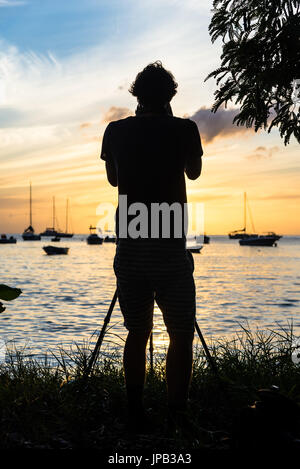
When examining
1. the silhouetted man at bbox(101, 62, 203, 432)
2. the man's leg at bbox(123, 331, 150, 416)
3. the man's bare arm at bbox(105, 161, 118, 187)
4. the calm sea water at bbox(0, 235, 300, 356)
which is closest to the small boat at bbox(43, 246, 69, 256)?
the calm sea water at bbox(0, 235, 300, 356)

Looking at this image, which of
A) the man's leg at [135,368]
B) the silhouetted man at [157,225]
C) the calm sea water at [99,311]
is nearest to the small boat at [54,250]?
the calm sea water at [99,311]

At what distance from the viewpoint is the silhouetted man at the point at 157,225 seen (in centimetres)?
292

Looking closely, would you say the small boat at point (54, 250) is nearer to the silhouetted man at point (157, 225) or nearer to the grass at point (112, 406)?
the grass at point (112, 406)

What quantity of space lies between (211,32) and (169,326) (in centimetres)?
262

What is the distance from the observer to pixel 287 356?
4.34 meters

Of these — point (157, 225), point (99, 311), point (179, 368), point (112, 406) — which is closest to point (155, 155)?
point (157, 225)

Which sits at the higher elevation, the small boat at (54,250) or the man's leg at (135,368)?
the man's leg at (135,368)

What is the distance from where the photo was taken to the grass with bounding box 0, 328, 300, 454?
9.63 feet

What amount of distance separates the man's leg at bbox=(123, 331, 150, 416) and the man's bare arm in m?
0.98

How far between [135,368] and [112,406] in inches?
24.7

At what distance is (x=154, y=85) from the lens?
10.1 feet

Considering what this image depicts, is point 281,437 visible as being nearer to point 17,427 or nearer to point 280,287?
point 17,427

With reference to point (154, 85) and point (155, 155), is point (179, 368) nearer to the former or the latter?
point (155, 155)
